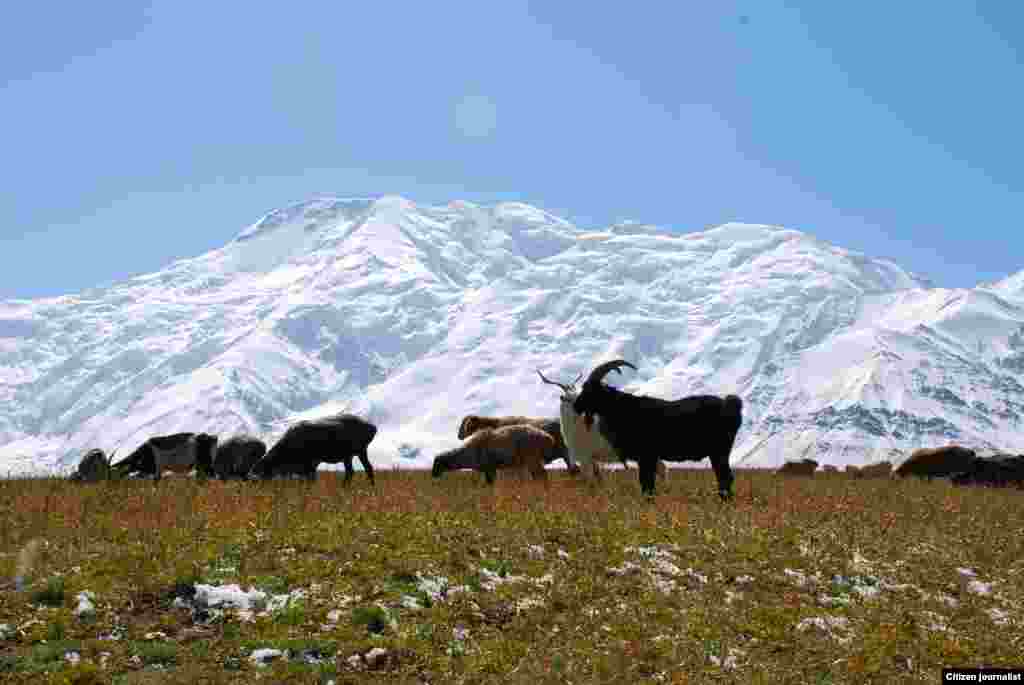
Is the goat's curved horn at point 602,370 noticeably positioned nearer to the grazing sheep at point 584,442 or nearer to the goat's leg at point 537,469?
the grazing sheep at point 584,442

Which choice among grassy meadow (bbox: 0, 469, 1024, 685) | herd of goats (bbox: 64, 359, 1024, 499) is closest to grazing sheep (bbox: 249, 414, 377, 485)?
herd of goats (bbox: 64, 359, 1024, 499)

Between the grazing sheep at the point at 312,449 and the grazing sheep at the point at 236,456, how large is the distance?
4.11 m

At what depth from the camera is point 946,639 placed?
15211 millimetres

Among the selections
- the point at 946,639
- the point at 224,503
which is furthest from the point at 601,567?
the point at 224,503

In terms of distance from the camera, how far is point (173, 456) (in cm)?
3747

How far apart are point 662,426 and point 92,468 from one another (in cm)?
2000

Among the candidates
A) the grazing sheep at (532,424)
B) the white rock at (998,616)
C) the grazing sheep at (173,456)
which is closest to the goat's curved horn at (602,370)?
the grazing sheep at (532,424)

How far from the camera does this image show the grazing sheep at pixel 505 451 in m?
30.4

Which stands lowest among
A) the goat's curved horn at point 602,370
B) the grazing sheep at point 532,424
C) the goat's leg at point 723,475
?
the goat's leg at point 723,475

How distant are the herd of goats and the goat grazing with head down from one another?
3 centimetres

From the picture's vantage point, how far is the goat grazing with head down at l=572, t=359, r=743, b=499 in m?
25.9

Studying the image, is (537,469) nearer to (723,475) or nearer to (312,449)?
(723,475)

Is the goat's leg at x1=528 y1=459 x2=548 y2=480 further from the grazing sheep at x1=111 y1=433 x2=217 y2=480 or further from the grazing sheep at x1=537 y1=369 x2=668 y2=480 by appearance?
the grazing sheep at x1=111 y1=433 x2=217 y2=480

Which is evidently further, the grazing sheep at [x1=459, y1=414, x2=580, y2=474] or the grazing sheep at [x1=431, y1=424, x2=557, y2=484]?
the grazing sheep at [x1=459, y1=414, x2=580, y2=474]
